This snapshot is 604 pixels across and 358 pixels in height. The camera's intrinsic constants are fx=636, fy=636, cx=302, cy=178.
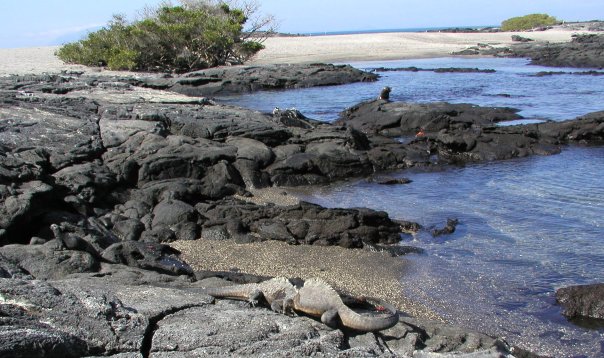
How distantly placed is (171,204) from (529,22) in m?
102

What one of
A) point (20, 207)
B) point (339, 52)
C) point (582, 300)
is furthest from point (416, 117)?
point (339, 52)

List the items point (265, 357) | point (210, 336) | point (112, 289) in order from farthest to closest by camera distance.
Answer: point (112, 289)
point (210, 336)
point (265, 357)

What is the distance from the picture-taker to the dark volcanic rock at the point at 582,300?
803cm

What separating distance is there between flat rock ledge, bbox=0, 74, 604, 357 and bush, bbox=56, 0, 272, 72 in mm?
A: 15275

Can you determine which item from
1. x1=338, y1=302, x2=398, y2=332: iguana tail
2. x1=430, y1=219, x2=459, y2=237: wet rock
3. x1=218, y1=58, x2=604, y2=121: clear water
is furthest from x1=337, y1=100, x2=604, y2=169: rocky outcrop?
x1=338, y1=302, x2=398, y2=332: iguana tail

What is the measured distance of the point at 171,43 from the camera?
41969 millimetres

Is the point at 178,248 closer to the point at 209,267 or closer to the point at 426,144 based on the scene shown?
the point at 209,267

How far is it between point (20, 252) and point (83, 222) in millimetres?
2714

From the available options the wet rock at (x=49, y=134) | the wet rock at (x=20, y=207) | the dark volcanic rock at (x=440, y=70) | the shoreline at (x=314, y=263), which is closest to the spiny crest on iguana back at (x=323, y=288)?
the shoreline at (x=314, y=263)

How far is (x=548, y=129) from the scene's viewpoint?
20672mm

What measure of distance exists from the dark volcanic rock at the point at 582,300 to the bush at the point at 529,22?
101531 millimetres

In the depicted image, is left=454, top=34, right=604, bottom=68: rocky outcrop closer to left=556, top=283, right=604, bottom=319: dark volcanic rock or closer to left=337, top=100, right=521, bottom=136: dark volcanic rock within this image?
left=337, top=100, right=521, bottom=136: dark volcanic rock

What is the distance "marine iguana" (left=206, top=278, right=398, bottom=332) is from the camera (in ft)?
18.9

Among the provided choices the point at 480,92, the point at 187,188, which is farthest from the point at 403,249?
the point at 480,92
